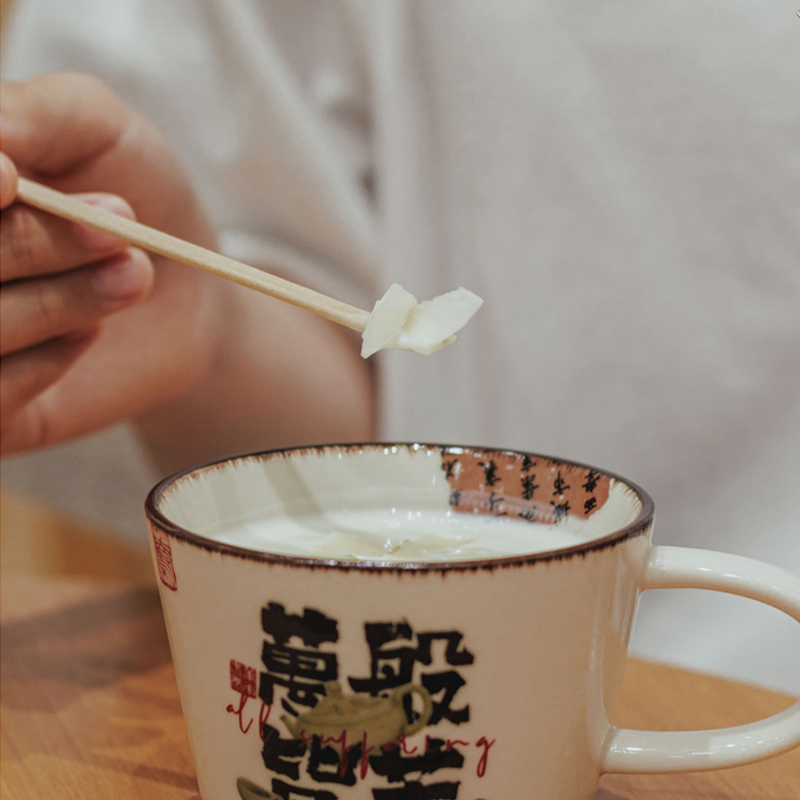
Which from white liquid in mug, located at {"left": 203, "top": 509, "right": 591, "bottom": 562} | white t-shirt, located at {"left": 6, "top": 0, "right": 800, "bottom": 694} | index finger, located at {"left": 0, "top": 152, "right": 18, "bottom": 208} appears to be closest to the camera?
white liquid in mug, located at {"left": 203, "top": 509, "right": 591, "bottom": 562}

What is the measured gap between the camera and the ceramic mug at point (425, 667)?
0.28 metres

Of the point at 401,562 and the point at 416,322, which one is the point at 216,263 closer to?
the point at 416,322

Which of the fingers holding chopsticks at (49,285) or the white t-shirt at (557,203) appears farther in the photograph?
the white t-shirt at (557,203)

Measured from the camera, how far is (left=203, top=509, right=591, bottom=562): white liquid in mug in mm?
392

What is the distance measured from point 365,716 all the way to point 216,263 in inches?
9.5

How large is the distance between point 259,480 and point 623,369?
47cm

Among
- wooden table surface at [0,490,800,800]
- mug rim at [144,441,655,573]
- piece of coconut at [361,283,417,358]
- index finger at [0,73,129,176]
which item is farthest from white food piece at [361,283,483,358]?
index finger at [0,73,129,176]

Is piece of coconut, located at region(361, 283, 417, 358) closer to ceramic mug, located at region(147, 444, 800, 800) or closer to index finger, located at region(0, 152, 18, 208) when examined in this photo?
ceramic mug, located at region(147, 444, 800, 800)

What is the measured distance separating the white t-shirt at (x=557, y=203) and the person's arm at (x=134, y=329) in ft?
0.42

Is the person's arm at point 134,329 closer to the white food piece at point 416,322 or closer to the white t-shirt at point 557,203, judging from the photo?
the white t-shirt at point 557,203

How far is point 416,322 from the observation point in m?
0.42

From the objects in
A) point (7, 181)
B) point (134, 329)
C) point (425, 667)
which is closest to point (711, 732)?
Result: point (425, 667)

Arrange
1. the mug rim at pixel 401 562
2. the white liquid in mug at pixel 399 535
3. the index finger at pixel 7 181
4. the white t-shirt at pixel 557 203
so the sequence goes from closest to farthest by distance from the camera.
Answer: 1. the mug rim at pixel 401 562
2. the white liquid in mug at pixel 399 535
3. the index finger at pixel 7 181
4. the white t-shirt at pixel 557 203

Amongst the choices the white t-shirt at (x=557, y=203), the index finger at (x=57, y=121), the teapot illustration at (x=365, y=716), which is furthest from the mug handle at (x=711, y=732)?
the index finger at (x=57, y=121)
